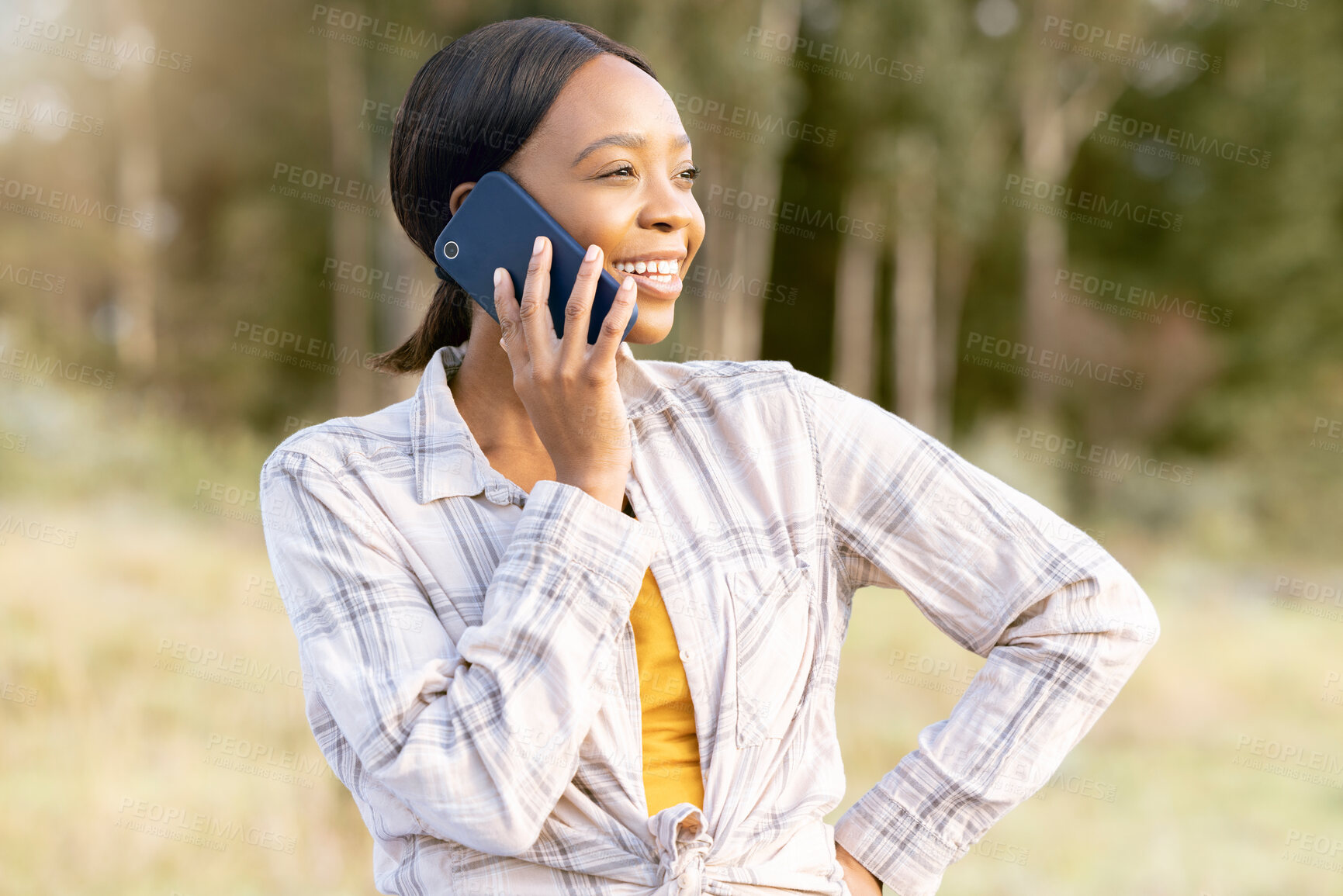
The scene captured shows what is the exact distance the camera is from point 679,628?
1.77m

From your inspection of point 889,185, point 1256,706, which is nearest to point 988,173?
point 889,185

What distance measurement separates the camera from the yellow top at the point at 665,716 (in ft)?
5.71

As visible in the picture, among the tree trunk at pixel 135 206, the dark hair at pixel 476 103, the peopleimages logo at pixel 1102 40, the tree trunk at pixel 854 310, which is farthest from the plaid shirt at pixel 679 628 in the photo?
the peopleimages logo at pixel 1102 40

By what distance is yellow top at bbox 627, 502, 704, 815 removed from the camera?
1739mm

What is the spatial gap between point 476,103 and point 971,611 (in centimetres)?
117

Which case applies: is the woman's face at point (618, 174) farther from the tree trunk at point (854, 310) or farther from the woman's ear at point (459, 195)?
the tree trunk at point (854, 310)

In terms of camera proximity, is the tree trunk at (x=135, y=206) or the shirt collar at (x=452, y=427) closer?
the shirt collar at (x=452, y=427)

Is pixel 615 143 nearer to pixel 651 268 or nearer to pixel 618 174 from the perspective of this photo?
pixel 618 174

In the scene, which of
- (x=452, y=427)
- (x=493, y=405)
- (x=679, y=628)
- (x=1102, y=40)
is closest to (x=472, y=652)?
(x=679, y=628)

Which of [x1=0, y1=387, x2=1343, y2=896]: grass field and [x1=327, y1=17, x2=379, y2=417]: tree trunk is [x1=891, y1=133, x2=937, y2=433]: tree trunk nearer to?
[x1=327, y1=17, x2=379, y2=417]: tree trunk

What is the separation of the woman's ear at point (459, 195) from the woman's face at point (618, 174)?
148 mm

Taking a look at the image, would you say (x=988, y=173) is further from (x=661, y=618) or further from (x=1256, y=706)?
(x=661, y=618)

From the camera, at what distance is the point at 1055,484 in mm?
14492

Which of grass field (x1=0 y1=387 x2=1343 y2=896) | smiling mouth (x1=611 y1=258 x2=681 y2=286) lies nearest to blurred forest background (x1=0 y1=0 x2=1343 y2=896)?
grass field (x1=0 y1=387 x2=1343 y2=896)
